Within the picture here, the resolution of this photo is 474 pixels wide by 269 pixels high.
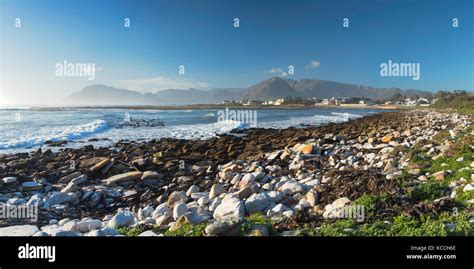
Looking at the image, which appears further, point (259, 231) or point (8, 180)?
point (8, 180)

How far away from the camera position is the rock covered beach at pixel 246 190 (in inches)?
189

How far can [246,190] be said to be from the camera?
268 inches

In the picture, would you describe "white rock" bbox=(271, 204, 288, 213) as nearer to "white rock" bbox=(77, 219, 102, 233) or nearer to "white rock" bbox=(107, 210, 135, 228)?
"white rock" bbox=(107, 210, 135, 228)

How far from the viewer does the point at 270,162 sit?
1002 centimetres

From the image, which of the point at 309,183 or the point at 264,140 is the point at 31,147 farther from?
the point at 309,183

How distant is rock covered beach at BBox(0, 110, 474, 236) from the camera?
4.81 metres

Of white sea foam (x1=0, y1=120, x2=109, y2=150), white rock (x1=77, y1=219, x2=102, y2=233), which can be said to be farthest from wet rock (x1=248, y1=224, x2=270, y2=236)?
white sea foam (x1=0, y1=120, x2=109, y2=150)

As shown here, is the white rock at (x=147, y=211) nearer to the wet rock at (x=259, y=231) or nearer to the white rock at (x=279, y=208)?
the white rock at (x=279, y=208)

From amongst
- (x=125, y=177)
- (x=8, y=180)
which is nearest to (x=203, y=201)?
(x=125, y=177)

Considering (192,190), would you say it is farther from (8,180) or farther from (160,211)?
(8,180)

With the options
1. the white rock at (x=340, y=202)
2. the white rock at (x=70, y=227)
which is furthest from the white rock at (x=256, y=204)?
the white rock at (x=70, y=227)
